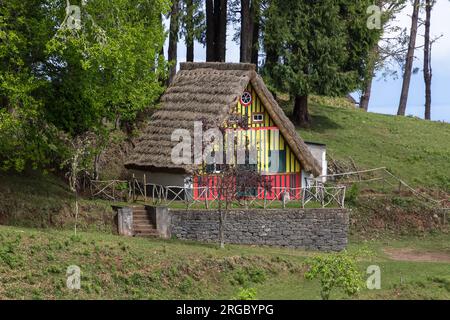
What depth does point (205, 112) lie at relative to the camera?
39.6m

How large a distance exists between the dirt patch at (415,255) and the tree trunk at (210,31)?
15904 millimetres

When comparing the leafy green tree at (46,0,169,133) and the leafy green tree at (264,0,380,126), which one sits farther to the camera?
the leafy green tree at (264,0,380,126)

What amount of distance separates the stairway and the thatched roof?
8.56 feet

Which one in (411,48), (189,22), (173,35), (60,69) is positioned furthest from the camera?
(411,48)

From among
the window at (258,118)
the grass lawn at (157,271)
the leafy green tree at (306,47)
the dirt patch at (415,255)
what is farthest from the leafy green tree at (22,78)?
the leafy green tree at (306,47)

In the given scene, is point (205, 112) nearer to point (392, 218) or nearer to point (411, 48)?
point (392, 218)

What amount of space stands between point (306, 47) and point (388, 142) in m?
7.13

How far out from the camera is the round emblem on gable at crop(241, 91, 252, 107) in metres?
40.6

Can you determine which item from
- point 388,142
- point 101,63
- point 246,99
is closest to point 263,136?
point 246,99

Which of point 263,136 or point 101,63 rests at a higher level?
point 101,63

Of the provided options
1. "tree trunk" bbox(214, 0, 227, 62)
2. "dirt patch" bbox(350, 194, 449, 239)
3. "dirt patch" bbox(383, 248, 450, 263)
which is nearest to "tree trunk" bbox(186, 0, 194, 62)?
"tree trunk" bbox(214, 0, 227, 62)

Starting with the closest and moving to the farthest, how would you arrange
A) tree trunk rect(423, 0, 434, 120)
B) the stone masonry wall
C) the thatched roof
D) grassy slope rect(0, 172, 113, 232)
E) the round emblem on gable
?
grassy slope rect(0, 172, 113, 232) → the stone masonry wall → the thatched roof → the round emblem on gable → tree trunk rect(423, 0, 434, 120)

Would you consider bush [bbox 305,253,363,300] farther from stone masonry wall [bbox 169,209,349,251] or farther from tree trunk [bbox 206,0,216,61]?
tree trunk [bbox 206,0,216,61]
